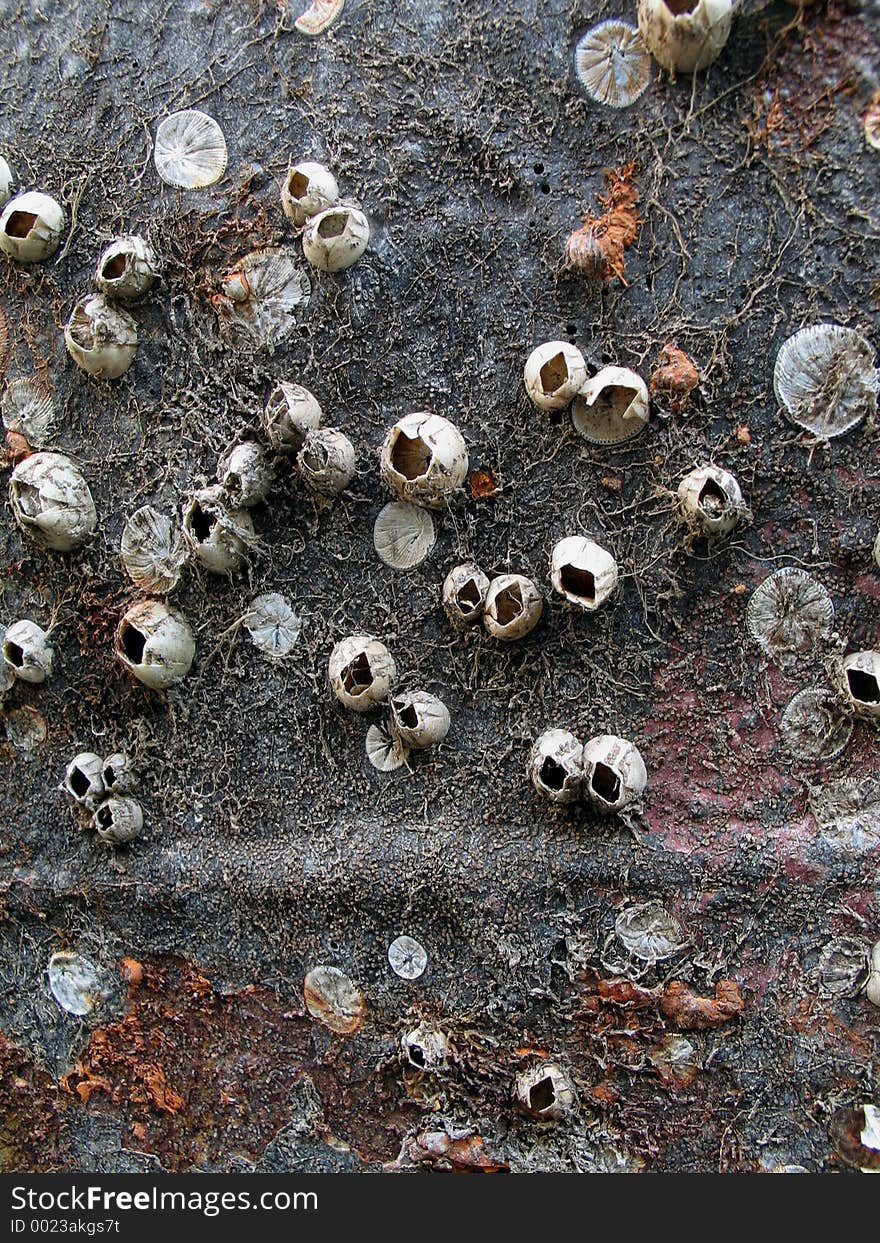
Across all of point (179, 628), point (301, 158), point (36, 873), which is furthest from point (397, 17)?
point (36, 873)

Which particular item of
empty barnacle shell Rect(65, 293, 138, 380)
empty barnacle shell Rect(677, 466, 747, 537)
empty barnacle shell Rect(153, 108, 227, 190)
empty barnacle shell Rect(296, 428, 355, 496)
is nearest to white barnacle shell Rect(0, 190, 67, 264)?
empty barnacle shell Rect(65, 293, 138, 380)

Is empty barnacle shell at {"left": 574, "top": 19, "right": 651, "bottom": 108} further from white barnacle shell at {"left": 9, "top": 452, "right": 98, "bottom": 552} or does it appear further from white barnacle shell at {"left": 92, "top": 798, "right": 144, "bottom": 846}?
white barnacle shell at {"left": 92, "top": 798, "right": 144, "bottom": 846}

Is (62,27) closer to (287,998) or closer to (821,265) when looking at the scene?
(821,265)

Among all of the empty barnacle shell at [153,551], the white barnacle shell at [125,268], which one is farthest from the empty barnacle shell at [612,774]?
the white barnacle shell at [125,268]

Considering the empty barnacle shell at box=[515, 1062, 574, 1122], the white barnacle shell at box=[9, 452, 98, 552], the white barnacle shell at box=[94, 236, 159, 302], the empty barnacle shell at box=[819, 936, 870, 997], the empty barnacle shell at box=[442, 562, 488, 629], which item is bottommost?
the empty barnacle shell at box=[515, 1062, 574, 1122]

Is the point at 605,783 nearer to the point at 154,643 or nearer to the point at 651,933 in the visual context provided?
the point at 651,933

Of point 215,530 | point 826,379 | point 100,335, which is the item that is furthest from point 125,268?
point 826,379
